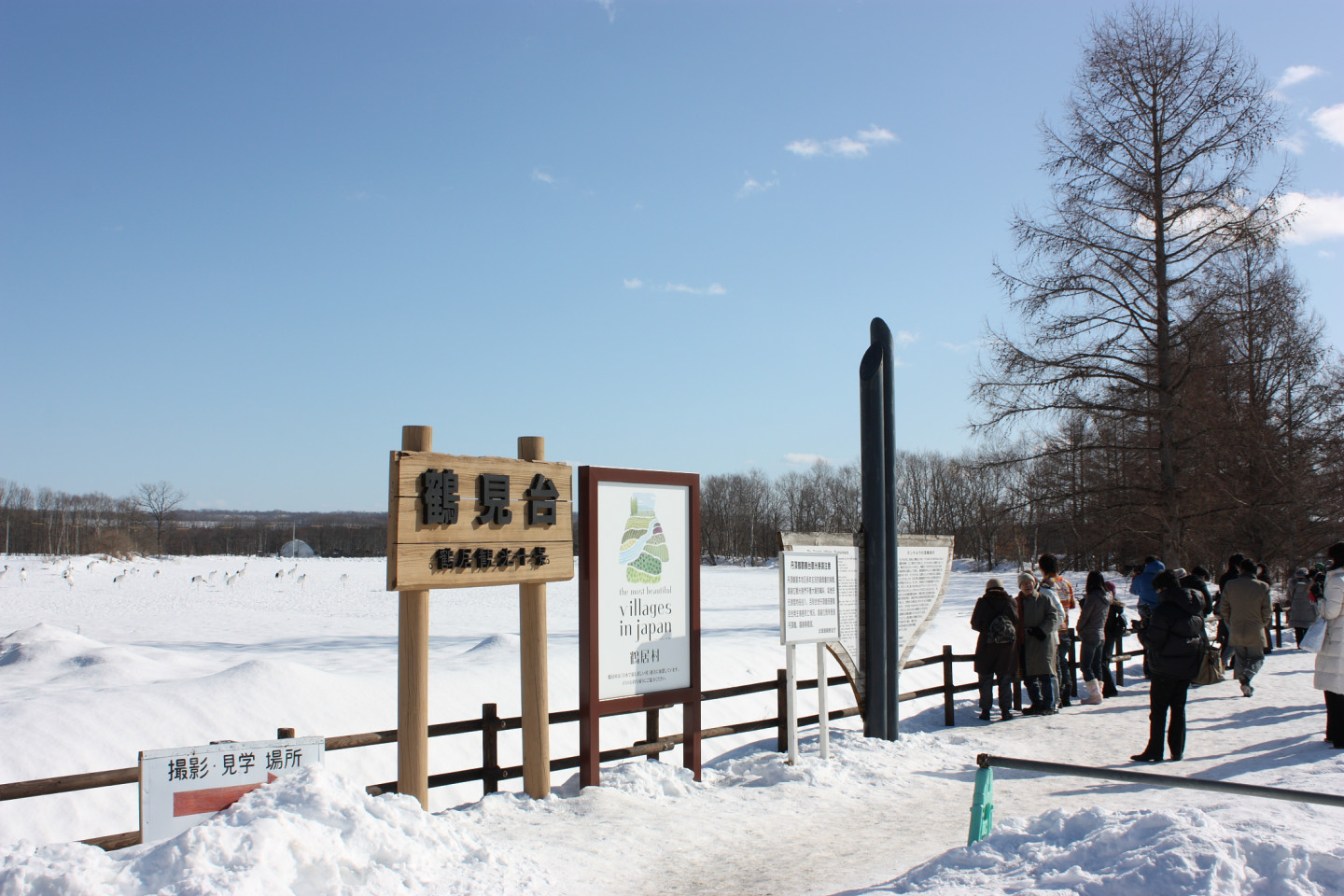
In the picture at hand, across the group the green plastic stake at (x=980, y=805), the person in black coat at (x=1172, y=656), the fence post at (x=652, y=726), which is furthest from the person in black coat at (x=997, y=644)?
the green plastic stake at (x=980, y=805)

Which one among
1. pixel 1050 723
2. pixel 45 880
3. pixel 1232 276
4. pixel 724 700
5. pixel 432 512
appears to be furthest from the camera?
pixel 1232 276

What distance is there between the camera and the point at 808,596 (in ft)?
27.1

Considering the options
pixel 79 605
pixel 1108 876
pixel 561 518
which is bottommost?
pixel 79 605

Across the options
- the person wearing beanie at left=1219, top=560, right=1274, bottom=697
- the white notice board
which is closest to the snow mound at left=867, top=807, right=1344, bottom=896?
the white notice board

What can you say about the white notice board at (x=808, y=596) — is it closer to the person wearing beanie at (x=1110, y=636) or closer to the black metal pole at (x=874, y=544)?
the black metal pole at (x=874, y=544)

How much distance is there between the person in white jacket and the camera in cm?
790

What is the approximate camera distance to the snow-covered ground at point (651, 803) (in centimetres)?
388

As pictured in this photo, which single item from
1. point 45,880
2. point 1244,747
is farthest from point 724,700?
point 45,880

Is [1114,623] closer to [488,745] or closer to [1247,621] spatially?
[1247,621]

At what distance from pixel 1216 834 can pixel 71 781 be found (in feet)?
A: 19.6

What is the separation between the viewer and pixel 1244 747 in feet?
27.4

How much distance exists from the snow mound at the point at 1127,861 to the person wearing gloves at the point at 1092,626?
7419mm

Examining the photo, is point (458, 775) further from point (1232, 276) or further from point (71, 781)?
point (1232, 276)

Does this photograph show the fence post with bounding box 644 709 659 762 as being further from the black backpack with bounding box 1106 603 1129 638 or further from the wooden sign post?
the black backpack with bounding box 1106 603 1129 638
